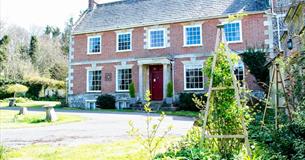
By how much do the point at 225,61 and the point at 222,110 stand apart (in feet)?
3.04

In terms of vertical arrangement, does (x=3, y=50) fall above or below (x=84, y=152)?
above

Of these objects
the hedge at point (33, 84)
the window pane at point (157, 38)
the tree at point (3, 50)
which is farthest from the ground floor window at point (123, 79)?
the tree at point (3, 50)

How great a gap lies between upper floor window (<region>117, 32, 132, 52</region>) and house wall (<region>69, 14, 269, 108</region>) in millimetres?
360

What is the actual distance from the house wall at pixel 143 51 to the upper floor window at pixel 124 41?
36 centimetres

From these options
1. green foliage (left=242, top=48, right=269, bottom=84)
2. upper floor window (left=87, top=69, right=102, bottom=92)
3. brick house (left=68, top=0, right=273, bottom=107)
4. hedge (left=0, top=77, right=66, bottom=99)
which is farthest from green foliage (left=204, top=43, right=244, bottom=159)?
hedge (left=0, top=77, right=66, bottom=99)

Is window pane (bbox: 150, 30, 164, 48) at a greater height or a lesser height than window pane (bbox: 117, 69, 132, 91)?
greater

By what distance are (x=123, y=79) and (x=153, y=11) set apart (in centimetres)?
611

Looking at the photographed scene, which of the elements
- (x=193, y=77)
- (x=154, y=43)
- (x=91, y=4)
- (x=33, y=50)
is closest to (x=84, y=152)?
(x=193, y=77)

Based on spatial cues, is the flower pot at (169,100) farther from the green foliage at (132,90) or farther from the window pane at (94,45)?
the window pane at (94,45)

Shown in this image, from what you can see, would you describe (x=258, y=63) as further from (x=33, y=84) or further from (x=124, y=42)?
(x=33, y=84)

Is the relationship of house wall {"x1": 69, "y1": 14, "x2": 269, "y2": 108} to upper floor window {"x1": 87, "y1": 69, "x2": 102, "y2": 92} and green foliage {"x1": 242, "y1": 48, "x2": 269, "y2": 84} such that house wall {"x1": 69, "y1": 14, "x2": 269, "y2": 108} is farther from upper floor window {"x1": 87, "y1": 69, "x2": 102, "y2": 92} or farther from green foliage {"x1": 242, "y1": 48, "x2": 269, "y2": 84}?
green foliage {"x1": 242, "y1": 48, "x2": 269, "y2": 84}

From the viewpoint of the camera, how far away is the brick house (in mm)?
19016

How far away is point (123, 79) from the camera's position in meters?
21.7

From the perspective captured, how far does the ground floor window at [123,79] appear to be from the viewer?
70.7 feet
